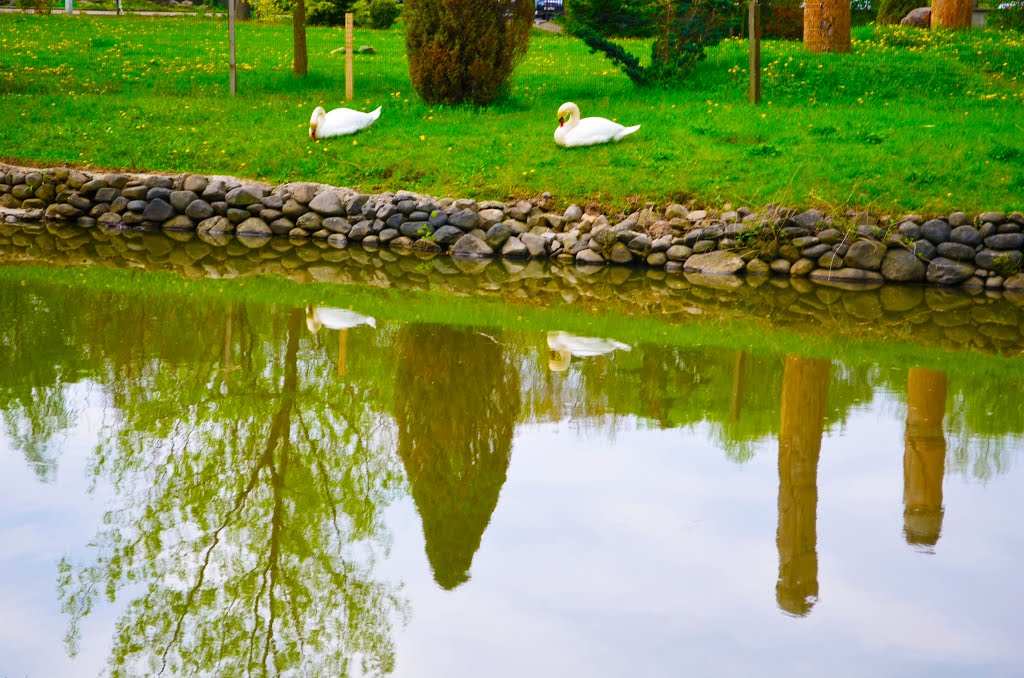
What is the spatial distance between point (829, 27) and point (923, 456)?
14755 millimetres

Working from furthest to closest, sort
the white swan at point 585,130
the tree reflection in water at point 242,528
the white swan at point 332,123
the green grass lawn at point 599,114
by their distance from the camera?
the white swan at point 332,123 → the white swan at point 585,130 → the green grass lawn at point 599,114 → the tree reflection in water at point 242,528

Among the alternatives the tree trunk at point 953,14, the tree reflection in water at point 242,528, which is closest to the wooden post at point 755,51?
the tree trunk at point 953,14

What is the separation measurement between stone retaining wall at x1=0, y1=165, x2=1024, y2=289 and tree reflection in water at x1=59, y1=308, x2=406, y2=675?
19.7 feet

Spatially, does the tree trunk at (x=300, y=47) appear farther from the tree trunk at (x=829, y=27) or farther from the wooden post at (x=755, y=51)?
the tree trunk at (x=829, y=27)

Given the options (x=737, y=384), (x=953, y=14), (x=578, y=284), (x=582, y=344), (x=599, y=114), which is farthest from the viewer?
(x=953, y=14)

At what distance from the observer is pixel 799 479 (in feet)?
22.9

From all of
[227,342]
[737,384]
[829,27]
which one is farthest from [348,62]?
[737,384]

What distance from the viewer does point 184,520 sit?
6.21m

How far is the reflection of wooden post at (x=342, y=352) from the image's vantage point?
29.3 feet

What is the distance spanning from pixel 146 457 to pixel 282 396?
1444 millimetres

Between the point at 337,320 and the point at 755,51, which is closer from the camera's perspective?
the point at 337,320

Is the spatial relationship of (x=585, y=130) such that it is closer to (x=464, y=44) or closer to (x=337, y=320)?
(x=464, y=44)

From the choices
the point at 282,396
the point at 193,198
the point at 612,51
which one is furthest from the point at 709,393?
the point at 612,51

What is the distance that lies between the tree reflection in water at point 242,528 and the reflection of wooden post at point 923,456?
2.95 meters
